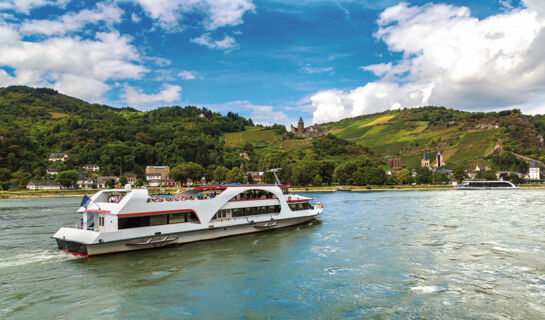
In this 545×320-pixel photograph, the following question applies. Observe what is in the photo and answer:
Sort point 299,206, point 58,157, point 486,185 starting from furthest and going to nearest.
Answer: point 58,157 → point 486,185 → point 299,206

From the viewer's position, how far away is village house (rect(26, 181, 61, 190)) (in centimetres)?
9412

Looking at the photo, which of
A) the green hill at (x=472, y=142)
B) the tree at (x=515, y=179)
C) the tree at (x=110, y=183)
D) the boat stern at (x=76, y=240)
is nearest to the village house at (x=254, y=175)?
the tree at (x=110, y=183)

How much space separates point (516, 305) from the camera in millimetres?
12625

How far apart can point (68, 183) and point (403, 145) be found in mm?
162529

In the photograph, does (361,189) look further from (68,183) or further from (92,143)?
(92,143)

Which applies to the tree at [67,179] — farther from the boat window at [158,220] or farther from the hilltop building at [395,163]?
the hilltop building at [395,163]

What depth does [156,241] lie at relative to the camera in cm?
2091

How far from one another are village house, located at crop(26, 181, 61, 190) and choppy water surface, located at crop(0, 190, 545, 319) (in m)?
81.1

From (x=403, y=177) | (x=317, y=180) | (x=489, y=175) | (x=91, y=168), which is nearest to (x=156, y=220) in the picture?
(x=317, y=180)

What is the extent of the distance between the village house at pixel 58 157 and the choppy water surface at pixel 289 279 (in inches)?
4288

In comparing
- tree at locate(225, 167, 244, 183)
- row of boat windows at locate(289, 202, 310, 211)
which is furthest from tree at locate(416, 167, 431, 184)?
row of boat windows at locate(289, 202, 310, 211)

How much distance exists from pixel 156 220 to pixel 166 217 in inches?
26.3

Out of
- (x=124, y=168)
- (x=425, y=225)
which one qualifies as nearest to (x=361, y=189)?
(x=425, y=225)

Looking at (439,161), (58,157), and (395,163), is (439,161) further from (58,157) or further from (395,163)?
(58,157)
